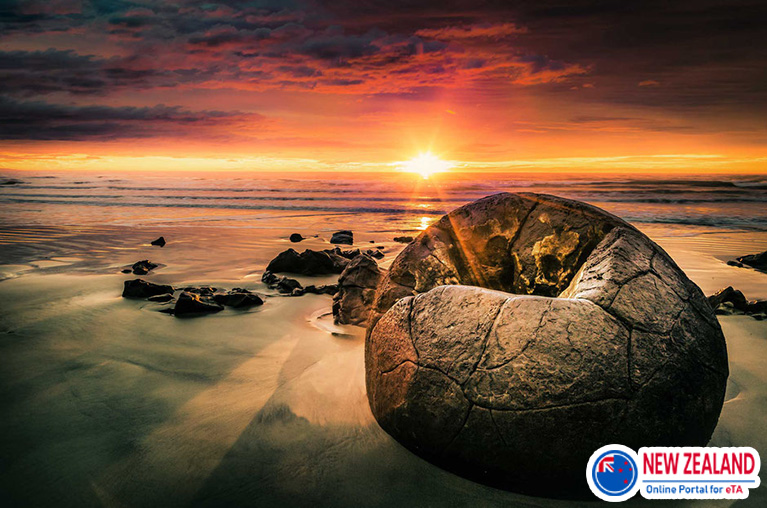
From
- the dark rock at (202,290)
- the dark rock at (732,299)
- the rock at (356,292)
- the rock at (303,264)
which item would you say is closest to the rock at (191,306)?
the dark rock at (202,290)

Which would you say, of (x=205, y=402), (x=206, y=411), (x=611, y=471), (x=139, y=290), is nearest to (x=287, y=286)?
(x=139, y=290)

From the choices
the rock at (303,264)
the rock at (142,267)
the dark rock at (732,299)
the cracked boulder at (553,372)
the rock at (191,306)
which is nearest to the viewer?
the cracked boulder at (553,372)

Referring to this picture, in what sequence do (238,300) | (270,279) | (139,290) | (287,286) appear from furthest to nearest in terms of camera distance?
(270,279) → (287,286) → (139,290) → (238,300)

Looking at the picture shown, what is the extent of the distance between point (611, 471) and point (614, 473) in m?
0.02

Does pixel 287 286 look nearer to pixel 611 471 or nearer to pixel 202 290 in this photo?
pixel 202 290

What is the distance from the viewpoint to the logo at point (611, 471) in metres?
2.03

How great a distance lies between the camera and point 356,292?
15.9ft

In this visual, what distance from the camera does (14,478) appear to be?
2.11m

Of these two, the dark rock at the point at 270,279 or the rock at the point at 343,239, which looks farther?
the rock at the point at 343,239

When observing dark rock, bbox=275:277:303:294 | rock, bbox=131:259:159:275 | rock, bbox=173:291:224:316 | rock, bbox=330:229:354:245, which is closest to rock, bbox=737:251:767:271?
dark rock, bbox=275:277:303:294

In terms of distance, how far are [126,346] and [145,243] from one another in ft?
22.3

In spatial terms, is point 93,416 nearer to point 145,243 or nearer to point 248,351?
point 248,351

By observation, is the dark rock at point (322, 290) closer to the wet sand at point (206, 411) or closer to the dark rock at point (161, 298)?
the wet sand at point (206, 411)

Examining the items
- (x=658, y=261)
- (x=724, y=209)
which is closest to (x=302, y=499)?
(x=658, y=261)
